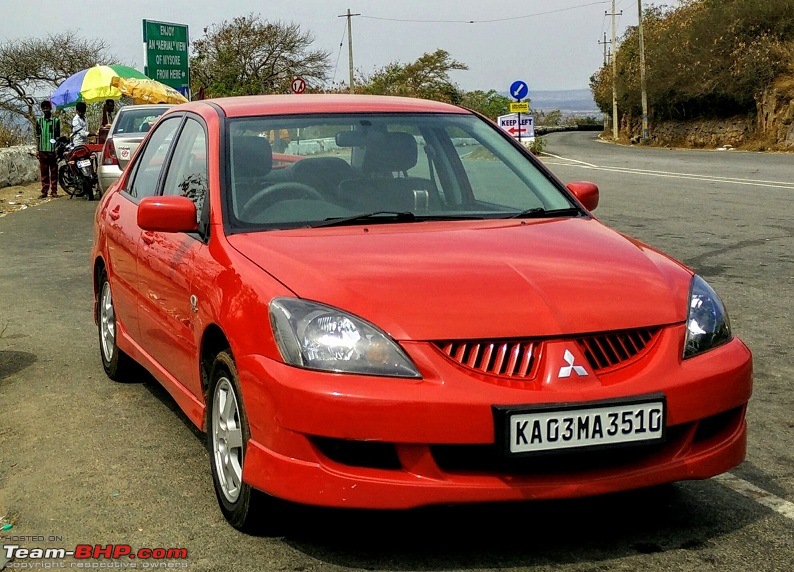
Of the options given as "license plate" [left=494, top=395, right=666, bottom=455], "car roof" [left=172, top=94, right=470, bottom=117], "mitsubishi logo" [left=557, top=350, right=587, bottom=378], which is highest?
"car roof" [left=172, top=94, right=470, bottom=117]

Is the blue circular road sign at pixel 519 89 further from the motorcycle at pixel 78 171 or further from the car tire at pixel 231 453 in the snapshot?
the car tire at pixel 231 453

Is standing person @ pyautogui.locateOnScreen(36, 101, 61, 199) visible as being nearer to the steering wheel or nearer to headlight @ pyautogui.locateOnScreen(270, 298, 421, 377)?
the steering wheel

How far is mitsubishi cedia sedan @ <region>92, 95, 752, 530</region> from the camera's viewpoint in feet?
11.1

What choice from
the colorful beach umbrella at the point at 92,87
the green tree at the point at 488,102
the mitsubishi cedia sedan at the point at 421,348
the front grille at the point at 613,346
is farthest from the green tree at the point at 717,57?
the front grille at the point at 613,346

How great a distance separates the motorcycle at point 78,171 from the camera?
→ 69.0 ft

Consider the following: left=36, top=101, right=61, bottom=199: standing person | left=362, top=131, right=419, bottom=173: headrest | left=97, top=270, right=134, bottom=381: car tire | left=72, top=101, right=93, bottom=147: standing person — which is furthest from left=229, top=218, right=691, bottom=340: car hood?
left=36, top=101, right=61, bottom=199: standing person

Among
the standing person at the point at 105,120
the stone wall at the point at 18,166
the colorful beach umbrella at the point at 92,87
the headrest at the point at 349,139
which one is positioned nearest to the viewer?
the headrest at the point at 349,139

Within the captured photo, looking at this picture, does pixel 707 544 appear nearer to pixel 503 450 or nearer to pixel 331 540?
pixel 503 450

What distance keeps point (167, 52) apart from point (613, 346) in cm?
3873

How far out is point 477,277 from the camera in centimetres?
374

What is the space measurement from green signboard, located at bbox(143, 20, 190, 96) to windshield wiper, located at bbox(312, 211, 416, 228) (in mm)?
35921

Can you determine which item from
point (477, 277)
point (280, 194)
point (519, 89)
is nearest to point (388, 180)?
point (280, 194)

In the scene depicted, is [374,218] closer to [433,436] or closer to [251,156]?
[251,156]

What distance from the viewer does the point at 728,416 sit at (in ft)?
12.4
